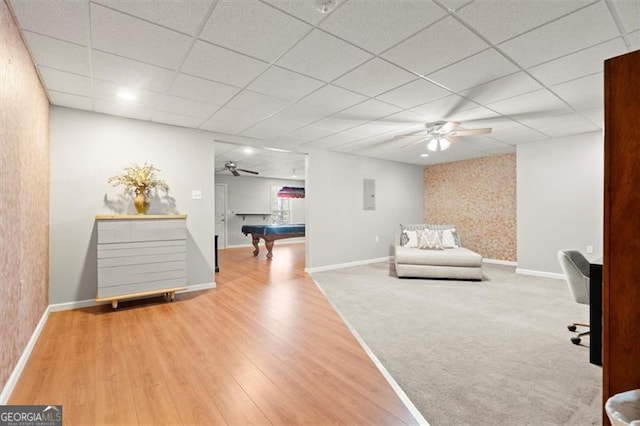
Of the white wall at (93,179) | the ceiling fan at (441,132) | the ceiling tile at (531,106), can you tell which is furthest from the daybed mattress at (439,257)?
the white wall at (93,179)

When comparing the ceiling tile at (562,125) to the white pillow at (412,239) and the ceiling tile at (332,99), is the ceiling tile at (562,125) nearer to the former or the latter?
the white pillow at (412,239)

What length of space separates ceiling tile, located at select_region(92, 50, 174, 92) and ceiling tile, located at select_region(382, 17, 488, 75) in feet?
6.59

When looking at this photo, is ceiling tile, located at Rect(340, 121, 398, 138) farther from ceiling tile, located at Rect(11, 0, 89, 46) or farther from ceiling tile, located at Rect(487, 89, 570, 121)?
ceiling tile, located at Rect(11, 0, 89, 46)

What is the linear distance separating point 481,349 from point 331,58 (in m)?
2.70

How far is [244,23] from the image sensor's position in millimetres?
1957

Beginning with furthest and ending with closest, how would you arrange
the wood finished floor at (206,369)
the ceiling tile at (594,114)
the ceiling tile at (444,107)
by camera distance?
1. the ceiling tile at (594,114)
2. the ceiling tile at (444,107)
3. the wood finished floor at (206,369)

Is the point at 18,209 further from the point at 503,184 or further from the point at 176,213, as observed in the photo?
the point at 503,184

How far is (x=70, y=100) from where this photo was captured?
3268 millimetres

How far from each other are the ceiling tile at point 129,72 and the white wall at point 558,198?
5.92 m

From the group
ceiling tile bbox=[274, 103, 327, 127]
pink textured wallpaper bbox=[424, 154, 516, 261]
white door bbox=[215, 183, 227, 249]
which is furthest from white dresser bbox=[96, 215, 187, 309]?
pink textured wallpaper bbox=[424, 154, 516, 261]

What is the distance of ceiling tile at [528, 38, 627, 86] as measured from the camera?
2.28 metres

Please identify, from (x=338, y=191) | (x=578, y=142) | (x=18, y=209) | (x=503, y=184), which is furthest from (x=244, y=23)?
(x=503, y=184)

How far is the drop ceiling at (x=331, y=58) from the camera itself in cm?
185

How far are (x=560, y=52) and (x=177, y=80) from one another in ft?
10.7
